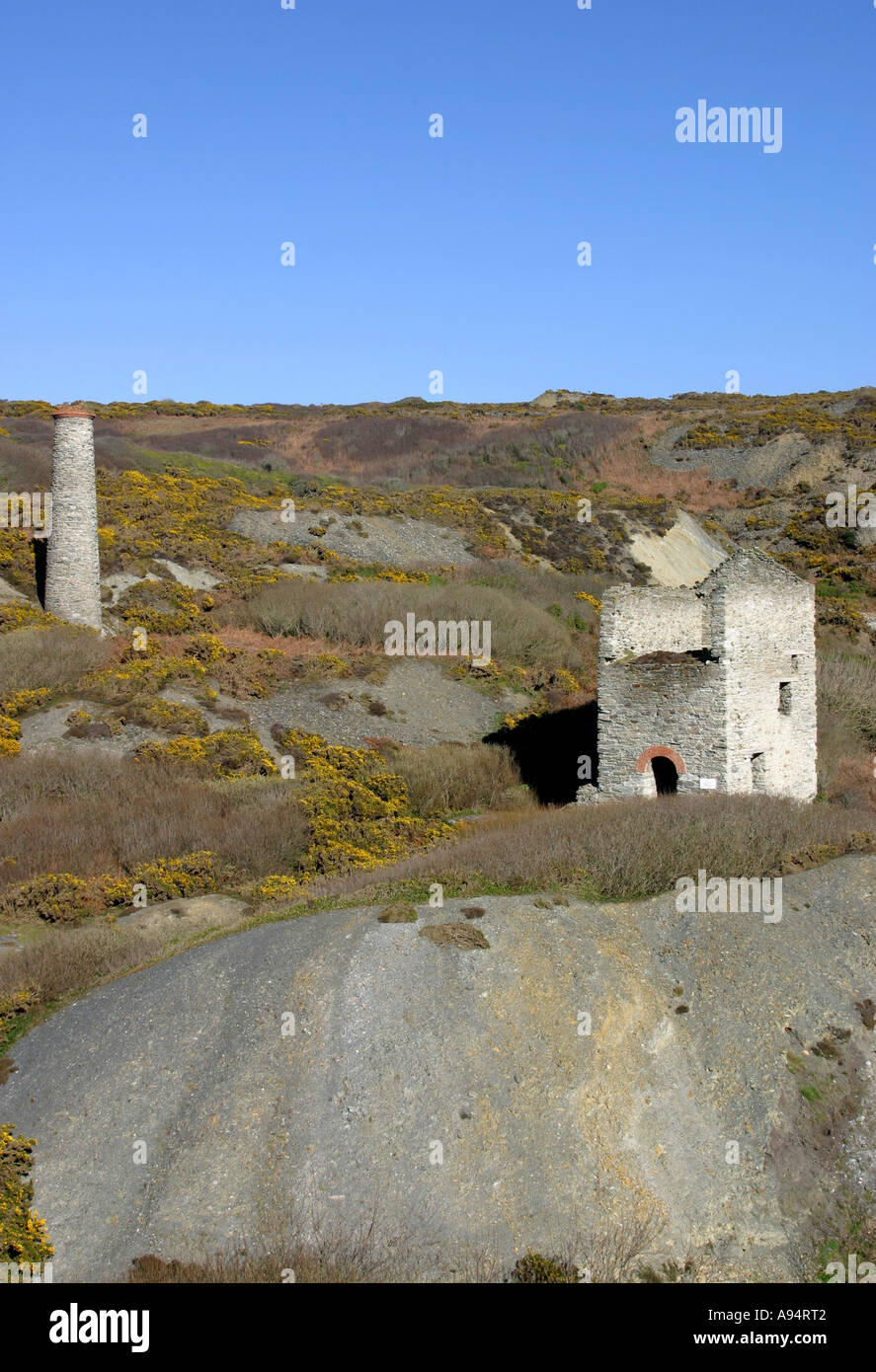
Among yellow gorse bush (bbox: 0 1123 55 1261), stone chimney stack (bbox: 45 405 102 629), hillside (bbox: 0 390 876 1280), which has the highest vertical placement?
stone chimney stack (bbox: 45 405 102 629)

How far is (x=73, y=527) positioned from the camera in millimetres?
32500

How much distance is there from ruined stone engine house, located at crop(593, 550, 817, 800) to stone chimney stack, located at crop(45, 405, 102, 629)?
52.6 feet

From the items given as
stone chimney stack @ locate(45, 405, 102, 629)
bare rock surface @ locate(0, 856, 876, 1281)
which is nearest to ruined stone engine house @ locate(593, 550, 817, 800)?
bare rock surface @ locate(0, 856, 876, 1281)

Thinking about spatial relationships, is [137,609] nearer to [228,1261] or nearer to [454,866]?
[454,866]

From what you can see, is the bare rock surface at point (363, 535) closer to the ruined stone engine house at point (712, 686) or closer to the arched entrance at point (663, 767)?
the ruined stone engine house at point (712, 686)

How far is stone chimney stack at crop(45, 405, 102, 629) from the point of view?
32.0m

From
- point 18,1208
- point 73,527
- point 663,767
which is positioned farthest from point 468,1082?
point 73,527

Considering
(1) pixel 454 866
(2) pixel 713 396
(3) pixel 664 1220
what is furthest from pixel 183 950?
(2) pixel 713 396

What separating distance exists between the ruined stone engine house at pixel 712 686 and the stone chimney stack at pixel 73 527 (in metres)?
16.0

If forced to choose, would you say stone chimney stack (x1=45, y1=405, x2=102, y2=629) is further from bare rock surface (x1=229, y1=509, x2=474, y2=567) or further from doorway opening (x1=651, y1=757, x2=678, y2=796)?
doorway opening (x1=651, y1=757, x2=678, y2=796)

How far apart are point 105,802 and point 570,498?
36477 millimetres

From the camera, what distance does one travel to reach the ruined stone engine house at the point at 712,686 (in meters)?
22.0

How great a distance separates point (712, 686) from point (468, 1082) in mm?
10396

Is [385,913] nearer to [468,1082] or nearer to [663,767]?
[468,1082]
